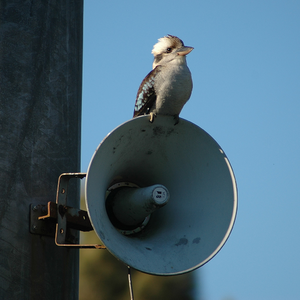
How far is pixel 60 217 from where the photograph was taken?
213cm

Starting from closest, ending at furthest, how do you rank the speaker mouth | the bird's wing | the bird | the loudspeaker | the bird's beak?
the loudspeaker → the speaker mouth → the bird → the bird's wing → the bird's beak

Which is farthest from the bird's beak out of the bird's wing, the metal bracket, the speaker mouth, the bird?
the metal bracket

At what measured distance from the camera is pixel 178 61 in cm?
291

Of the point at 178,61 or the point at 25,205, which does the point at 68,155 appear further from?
the point at 178,61

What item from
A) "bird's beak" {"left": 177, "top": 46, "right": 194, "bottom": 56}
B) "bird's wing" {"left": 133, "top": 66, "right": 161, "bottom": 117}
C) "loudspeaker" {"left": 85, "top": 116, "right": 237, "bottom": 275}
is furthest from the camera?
"bird's beak" {"left": 177, "top": 46, "right": 194, "bottom": 56}

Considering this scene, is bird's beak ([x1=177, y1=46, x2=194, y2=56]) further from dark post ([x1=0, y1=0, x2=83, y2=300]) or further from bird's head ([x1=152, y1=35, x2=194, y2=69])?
dark post ([x1=0, y1=0, x2=83, y2=300])

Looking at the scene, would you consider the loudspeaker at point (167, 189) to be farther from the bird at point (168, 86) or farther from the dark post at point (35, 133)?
the dark post at point (35, 133)

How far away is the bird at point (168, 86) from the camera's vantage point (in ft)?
8.61

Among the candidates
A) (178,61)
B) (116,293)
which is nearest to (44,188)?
(178,61)

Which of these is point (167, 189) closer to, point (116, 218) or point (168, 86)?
point (116, 218)

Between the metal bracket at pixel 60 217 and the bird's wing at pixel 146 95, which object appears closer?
the metal bracket at pixel 60 217

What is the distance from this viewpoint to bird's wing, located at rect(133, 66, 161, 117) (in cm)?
278

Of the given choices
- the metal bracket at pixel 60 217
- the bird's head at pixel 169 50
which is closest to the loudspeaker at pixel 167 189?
the metal bracket at pixel 60 217

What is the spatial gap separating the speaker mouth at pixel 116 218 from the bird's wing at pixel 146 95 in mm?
557
